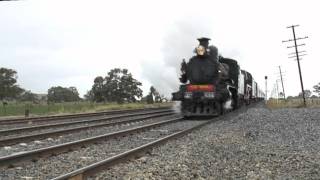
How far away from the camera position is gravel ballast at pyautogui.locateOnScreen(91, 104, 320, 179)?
780cm

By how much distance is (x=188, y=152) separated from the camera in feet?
34.3

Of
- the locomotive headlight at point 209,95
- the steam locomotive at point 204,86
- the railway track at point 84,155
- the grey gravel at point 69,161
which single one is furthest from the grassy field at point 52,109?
the grey gravel at point 69,161

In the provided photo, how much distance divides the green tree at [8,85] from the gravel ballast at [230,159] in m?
78.2

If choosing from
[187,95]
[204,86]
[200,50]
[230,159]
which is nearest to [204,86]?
[204,86]

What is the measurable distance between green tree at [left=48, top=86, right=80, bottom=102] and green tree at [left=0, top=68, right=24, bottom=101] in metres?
35.6

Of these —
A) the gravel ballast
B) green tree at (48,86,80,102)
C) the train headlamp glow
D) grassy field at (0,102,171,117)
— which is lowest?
the gravel ballast

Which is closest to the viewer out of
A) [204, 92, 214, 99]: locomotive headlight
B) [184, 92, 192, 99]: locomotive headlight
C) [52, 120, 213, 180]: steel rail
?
[52, 120, 213, 180]: steel rail

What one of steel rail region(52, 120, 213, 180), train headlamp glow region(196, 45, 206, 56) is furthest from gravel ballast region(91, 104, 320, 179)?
train headlamp glow region(196, 45, 206, 56)

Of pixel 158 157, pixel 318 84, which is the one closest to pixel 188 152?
pixel 158 157

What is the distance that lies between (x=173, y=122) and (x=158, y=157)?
422 inches

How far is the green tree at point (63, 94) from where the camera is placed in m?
127

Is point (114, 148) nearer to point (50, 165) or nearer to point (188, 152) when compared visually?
point (188, 152)

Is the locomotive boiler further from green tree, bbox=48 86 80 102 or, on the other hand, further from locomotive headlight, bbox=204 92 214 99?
green tree, bbox=48 86 80 102

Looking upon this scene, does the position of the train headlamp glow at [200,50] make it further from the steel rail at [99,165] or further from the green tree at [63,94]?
the green tree at [63,94]
